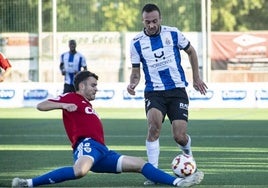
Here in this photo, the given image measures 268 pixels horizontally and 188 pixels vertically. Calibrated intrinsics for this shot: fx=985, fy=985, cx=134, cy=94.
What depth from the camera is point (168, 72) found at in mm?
11898

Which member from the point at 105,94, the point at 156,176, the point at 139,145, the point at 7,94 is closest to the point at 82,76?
the point at 156,176

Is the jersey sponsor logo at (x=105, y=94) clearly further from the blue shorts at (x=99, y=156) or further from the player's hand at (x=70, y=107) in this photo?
the player's hand at (x=70, y=107)

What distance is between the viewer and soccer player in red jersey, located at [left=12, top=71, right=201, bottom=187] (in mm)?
10250

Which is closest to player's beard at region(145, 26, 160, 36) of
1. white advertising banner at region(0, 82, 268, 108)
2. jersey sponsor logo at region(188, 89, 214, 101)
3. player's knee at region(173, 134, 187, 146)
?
player's knee at region(173, 134, 187, 146)

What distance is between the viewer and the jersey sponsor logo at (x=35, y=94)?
1309 inches


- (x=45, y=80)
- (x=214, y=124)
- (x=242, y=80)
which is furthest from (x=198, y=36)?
(x=214, y=124)

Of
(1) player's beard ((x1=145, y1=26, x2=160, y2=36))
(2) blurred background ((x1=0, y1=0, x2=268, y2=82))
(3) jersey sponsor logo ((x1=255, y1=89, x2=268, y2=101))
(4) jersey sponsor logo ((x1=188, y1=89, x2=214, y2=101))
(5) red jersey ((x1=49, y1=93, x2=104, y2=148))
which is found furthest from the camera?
(2) blurred background ((x1=0, y1=0, x2=268, y2=82))

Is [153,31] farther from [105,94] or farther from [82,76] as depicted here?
[105,94]

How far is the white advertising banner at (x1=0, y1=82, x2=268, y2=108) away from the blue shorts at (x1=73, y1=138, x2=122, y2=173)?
68.5 ft

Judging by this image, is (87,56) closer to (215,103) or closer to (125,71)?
(125,71)

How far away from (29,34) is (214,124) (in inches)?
530

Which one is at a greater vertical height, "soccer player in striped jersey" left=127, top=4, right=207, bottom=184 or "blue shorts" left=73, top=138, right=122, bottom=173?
"soccer player in striped jersey" left=127, top=4, right=207, bottom=184

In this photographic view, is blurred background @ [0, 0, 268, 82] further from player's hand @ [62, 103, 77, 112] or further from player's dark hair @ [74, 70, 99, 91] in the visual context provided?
player's hand @ [62, 103, 77, 112]

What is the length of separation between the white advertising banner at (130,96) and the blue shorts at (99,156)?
20865 millimetres
